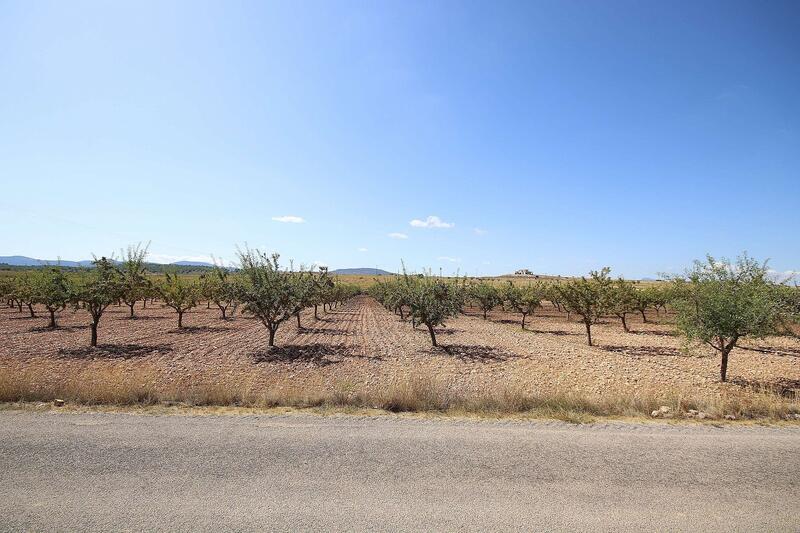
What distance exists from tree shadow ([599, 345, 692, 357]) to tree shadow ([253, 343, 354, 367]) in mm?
18196

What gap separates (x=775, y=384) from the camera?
15859mm

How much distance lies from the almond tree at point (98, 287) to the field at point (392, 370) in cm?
275

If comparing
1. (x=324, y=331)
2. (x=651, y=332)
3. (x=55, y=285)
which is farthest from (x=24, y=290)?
(x=651, y=332)

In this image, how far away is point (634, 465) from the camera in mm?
6164

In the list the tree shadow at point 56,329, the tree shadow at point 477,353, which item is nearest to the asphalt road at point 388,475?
the tree shadow at point 477,353

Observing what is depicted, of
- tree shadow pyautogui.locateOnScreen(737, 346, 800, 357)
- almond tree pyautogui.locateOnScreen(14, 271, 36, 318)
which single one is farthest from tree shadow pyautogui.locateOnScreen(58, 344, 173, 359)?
tree shadow pyautogui.locateOnScreen(737, 346, 800, 357)

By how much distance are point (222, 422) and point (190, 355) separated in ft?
49.3

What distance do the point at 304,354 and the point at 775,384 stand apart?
22389 millimetres

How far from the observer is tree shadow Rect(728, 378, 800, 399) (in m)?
14.7

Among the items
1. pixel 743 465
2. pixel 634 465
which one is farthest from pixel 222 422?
pixel 743 465

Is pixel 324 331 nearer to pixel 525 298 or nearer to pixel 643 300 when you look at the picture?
pixel 525 298

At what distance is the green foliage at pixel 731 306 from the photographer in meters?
14.3

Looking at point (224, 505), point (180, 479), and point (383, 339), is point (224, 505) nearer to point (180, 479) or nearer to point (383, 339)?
point (180, 479)

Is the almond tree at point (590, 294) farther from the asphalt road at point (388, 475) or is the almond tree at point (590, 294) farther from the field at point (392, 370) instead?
the asphalt road at point (388, 475)
